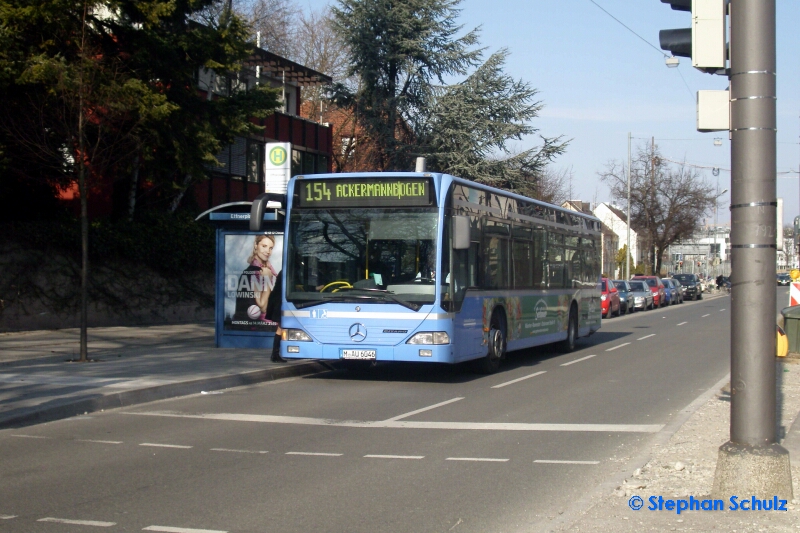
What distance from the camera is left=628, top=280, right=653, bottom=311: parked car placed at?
149 feet

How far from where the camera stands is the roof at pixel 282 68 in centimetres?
3338

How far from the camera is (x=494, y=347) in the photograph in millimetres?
15023

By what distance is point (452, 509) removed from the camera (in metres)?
6.35

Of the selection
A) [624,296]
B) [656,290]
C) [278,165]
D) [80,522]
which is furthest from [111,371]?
[656,290]

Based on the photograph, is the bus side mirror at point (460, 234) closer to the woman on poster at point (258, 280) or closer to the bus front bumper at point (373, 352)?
the bus front bumper at point (373, 352)

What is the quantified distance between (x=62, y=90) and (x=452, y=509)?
12180mm

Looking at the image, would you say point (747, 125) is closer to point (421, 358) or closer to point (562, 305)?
point (421, 358)

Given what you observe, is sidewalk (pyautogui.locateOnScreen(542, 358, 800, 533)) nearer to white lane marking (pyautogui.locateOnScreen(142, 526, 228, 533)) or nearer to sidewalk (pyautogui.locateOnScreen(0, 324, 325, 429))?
white lane marking (pyautogui.locateOnScreen(142, 526, 228, 533))

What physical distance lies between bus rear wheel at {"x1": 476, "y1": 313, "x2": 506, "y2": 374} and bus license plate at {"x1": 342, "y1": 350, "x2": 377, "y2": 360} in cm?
255

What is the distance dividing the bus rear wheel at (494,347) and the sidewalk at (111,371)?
3038 millimetres

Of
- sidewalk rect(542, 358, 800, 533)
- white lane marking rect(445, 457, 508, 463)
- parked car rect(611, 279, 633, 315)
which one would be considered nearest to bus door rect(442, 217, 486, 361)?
sidewalk rect(542, 358, 800, 533)

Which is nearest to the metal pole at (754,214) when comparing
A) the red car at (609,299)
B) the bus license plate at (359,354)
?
the bus license plate at (359,354)

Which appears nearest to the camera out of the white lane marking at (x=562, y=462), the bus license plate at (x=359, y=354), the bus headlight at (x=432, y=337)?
the white lane marking at (x=562, y=462)

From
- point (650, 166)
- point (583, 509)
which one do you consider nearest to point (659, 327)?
point (583, 509)
